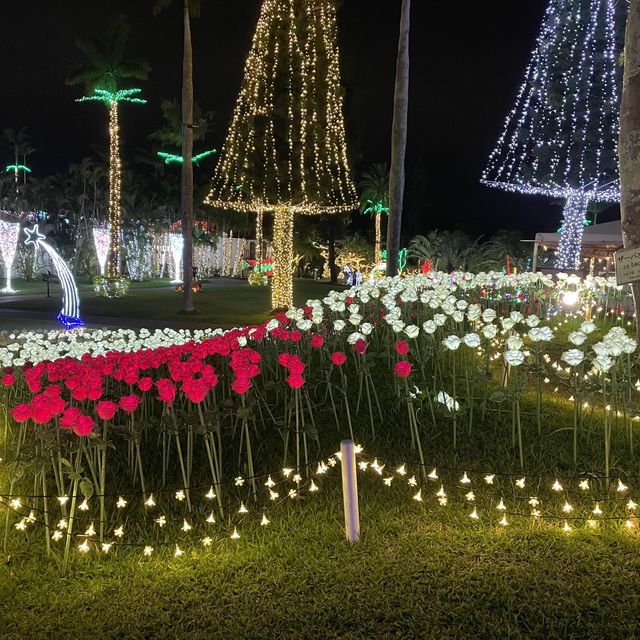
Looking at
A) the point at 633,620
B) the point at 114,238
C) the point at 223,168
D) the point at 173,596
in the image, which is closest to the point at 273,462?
the point at 173,596

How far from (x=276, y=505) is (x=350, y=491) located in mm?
930

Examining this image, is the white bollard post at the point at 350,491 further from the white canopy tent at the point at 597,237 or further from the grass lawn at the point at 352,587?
the white canopy tent at the point at 597,237

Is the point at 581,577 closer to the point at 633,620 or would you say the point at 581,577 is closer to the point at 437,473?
the point at 633,620

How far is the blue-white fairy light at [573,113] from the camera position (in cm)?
2014

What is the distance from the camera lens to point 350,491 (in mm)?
3916

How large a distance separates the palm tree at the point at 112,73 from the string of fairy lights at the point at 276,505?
23164 millimetres

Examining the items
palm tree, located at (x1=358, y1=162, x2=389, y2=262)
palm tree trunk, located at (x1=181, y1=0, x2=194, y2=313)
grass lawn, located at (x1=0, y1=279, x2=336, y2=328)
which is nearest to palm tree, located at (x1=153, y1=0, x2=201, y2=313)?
palm tree trunk, located at (x1=181, y1=0, x2=194, y2=313)

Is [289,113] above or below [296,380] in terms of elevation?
above

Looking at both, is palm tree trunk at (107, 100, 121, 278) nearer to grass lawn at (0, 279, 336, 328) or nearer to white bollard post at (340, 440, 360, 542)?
grass lawn at (0, 279, 336, 328)

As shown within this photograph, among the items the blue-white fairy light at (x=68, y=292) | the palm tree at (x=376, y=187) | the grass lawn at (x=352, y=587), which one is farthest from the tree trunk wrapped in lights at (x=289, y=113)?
the palm tree at (x=376, y=187)

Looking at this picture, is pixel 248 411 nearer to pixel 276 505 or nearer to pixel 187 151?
pixel 276 505

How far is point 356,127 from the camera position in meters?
37.0

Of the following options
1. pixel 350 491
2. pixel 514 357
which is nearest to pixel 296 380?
pixel 350 491

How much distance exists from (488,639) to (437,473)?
2.03 m
